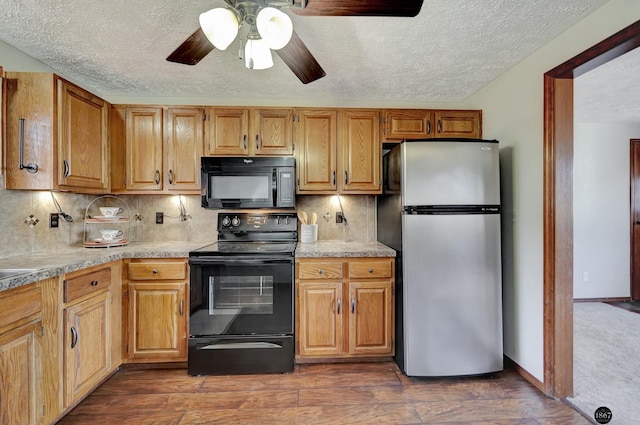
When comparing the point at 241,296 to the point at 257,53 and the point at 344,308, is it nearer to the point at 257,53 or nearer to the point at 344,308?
the point at 344,308

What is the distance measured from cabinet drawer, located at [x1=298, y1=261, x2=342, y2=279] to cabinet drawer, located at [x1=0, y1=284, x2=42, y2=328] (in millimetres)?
1534

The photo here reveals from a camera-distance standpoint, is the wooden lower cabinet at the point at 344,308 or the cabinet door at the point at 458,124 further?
the cabinet door at the point at 458,124

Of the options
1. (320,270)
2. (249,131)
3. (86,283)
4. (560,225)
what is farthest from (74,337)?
(560,225)

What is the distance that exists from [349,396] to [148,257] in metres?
1.79

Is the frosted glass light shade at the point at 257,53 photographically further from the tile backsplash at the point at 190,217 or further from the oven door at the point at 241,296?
the tile backsplash at the point at 190,217

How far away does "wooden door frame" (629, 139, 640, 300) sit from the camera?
3791 mm

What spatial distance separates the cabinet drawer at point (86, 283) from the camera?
1728mm

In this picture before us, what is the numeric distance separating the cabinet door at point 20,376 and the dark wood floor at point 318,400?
14.2 inches

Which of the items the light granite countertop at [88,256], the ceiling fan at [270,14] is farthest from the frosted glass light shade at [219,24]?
the light granite countertop at [88,256]

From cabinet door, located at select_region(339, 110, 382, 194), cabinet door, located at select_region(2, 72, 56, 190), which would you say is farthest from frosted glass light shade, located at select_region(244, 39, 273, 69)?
cabinet door, located at select_region(2, 72, 56, 190)

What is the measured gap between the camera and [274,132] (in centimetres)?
263

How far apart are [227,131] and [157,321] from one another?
1.66 meters

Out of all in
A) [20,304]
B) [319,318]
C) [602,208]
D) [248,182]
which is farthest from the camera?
[602,208]

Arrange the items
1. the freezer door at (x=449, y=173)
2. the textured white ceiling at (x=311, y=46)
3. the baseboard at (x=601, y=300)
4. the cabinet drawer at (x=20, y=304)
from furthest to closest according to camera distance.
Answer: the baseboard at (x=601, y=300), the freezer door at (x=449, y=173), the textured white ceiling at (x=311, y=46), the cabinet drawer at (x=20, y=304)
